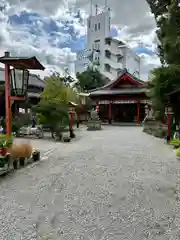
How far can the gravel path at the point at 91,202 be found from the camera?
3.57 m

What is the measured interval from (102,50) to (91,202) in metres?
51.8

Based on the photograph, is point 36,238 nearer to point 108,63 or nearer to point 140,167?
point 140,167

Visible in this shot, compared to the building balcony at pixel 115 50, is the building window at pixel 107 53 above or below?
below

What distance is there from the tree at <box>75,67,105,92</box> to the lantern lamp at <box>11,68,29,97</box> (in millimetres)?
29111

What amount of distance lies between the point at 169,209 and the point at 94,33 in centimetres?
5329

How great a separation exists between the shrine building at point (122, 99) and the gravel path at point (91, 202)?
20.7m

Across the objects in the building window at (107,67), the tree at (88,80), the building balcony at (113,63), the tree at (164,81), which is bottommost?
the tree at (164,81)

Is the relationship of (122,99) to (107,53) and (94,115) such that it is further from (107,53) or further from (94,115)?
(107,53)

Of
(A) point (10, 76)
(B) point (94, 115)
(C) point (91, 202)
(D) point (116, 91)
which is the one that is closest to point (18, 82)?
(A) point (10, 76)

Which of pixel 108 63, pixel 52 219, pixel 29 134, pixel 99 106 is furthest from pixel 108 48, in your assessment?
pixel 52 219

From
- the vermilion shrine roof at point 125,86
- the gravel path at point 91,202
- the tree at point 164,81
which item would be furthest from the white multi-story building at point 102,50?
the gravel path at point 91,202

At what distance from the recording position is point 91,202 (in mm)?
4734

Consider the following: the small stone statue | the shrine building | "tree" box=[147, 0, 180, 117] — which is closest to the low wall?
"tree" box=[147, 0, 180, 117]

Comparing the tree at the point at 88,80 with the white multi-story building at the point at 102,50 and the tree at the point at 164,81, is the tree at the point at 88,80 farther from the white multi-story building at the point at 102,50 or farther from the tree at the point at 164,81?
the tree at the point at 164,81
